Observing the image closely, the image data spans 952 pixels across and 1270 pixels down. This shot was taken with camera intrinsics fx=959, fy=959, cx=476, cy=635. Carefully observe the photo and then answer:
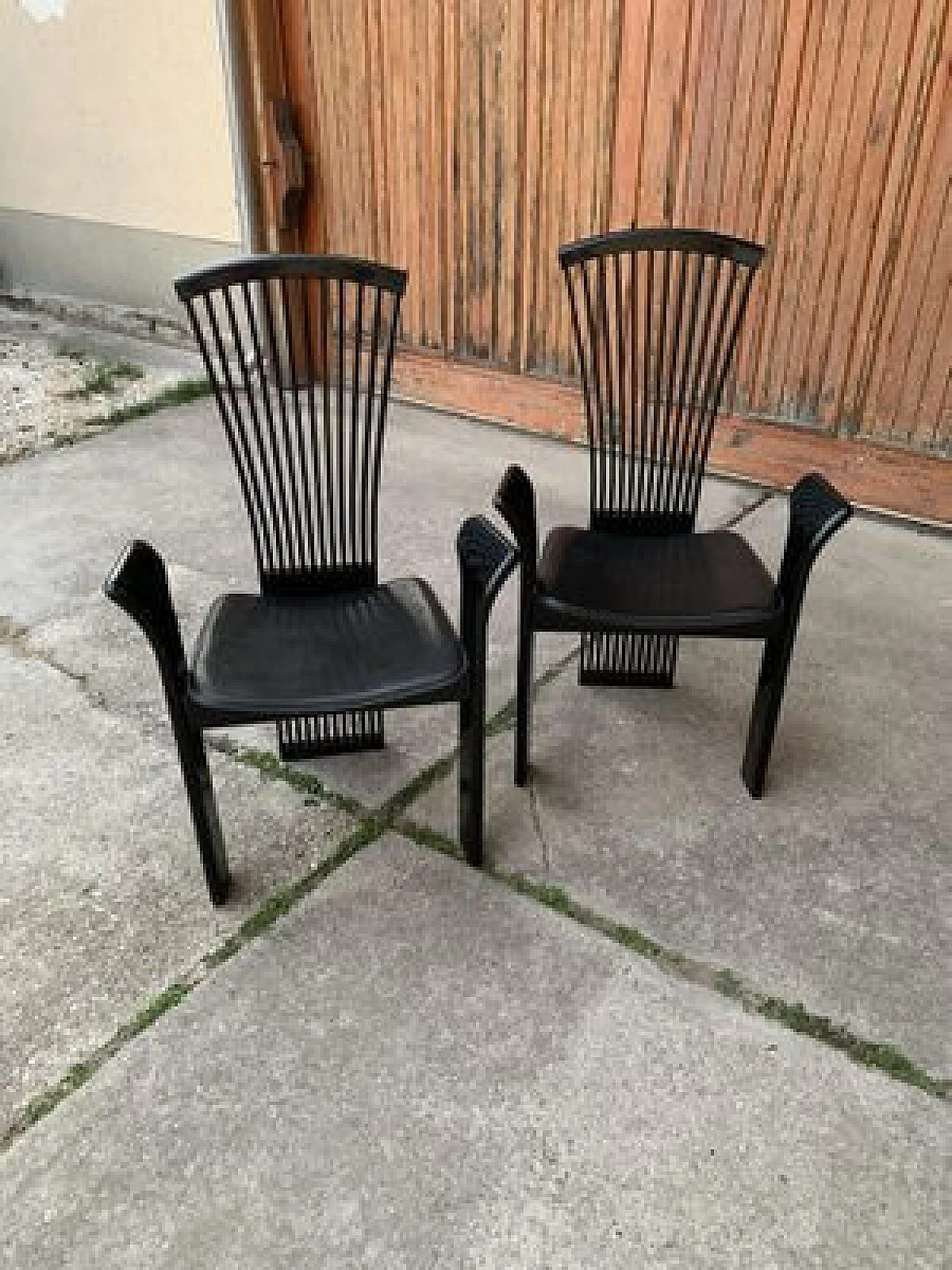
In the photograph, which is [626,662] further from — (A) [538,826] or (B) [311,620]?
(B) [311,620]

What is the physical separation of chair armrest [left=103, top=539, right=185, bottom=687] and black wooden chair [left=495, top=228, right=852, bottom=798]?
0.60m

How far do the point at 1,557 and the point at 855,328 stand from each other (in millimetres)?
2690

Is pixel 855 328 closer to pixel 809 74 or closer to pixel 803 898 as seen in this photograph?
pixel 809 74

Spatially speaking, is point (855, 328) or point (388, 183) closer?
point (855, 328)

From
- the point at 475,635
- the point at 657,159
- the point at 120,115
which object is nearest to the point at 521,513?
the point at 475,635

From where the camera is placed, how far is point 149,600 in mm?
1498

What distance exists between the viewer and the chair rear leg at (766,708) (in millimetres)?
1833

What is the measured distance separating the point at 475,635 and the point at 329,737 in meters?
0.64

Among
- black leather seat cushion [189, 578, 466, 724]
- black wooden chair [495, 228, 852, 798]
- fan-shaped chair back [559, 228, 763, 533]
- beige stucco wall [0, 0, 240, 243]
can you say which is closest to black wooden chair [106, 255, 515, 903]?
black leather seat cushion [189, 578, 466, 724]

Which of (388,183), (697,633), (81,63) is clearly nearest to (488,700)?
(697,633)

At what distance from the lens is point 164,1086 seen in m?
1.43

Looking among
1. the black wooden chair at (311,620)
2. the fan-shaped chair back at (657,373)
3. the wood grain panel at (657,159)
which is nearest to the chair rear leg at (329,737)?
the black wooden chair at (311,620)

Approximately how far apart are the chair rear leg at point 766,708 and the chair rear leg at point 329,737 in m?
0.79

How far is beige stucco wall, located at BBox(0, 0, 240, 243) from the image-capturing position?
402 centimetres
